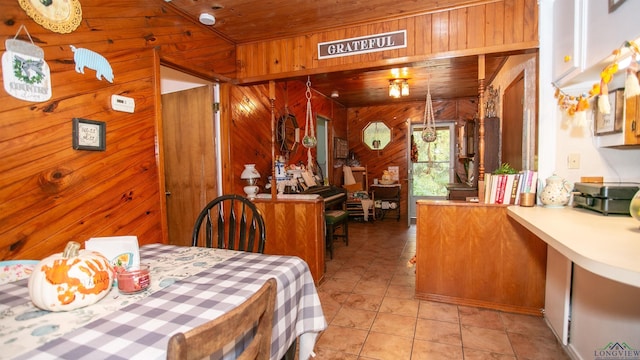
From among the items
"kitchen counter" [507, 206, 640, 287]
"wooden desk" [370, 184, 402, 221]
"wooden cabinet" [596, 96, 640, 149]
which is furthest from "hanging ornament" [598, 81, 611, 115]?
"wooden desk" [370, 184, 402, 221]

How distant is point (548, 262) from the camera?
7.02ft

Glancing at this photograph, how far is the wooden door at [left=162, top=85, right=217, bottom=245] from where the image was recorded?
2982 millimetres

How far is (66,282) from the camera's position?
914 millimetres

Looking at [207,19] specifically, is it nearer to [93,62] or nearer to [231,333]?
[93,62]

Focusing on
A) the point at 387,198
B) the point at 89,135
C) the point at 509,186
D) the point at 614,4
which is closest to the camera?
the point at 614,4

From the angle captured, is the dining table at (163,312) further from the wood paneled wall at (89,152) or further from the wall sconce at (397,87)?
the wall sconce at (397,87)

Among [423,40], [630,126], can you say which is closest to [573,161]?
[630,126]

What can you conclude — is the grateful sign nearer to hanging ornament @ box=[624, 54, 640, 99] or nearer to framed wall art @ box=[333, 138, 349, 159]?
hanging ornament @ box=[624, 54, 640, 99]

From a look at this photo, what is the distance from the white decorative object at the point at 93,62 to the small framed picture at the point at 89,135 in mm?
286

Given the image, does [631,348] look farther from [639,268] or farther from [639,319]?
[639,268]

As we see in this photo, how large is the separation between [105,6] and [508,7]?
9.21 ft

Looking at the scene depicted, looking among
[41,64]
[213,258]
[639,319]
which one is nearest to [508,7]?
[639,319]

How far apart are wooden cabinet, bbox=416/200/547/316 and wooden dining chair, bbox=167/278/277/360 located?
2054 millimetres

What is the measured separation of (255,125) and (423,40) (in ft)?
6.53
